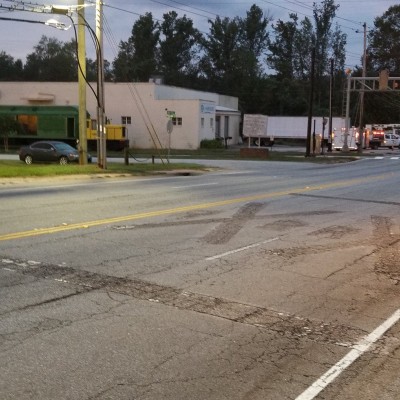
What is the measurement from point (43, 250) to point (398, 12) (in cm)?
10477

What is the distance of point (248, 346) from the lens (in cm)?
524

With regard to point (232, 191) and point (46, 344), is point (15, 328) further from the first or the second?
point (232, 191)

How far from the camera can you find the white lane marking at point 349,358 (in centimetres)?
437

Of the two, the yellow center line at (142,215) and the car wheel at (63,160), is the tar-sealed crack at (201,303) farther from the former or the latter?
the car wheel at (63,160)

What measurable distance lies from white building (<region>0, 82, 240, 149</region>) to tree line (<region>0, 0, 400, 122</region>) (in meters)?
36.9

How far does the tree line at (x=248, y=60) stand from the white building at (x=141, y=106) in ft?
121

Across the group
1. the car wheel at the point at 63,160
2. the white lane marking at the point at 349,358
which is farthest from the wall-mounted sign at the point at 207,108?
the white lane marking at the point at 349,358

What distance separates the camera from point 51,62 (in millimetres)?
112438

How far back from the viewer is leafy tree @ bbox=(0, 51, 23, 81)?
112312 millimetres

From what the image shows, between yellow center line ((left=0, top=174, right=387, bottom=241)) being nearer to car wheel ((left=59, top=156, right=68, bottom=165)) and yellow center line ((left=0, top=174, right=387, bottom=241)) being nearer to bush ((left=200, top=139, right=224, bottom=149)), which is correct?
car wheel ((left=59, top=156, right=68, bottom=165))

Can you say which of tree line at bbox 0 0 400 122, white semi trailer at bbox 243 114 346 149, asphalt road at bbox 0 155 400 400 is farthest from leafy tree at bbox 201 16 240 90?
asphalt road at bbox 0 155 400 400

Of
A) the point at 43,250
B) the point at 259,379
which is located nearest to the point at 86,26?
the point at 43,250

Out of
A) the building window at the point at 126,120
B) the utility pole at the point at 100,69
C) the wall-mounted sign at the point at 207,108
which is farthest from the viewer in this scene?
the building window at the point at 126,120

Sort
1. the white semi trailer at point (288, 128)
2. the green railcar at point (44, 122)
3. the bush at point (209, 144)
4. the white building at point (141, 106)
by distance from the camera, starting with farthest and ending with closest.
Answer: the white semi trailer at point (288, 128) < the bush at point (209, 144) < the white building at point (141, 106) < the green railcar at point (44, 122)
